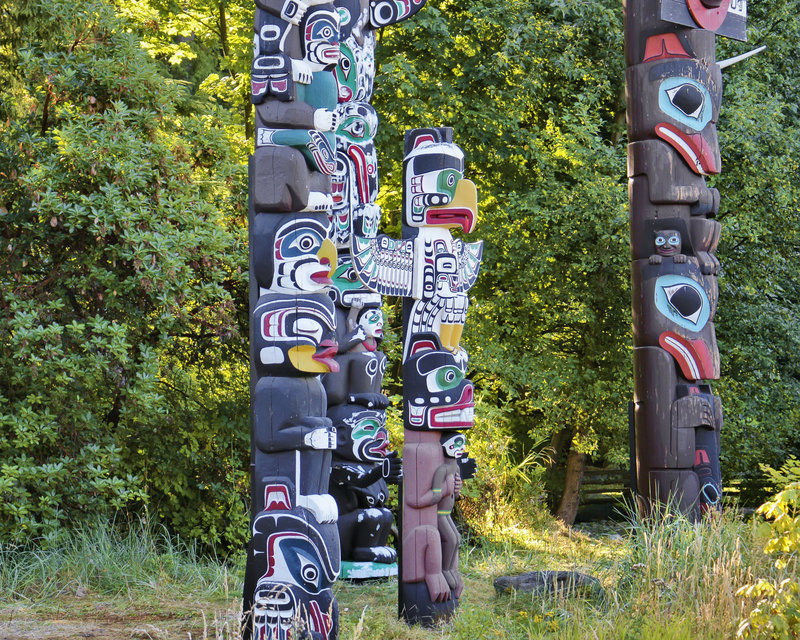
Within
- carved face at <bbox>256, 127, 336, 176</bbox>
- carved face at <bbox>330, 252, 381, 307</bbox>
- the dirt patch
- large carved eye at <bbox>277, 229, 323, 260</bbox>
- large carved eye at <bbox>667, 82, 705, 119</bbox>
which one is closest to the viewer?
large carved eye at <bbox>277, 229, 323, 260</bbox>

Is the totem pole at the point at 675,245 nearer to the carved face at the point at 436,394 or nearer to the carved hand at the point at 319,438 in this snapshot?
the carved face at the point at 436,394

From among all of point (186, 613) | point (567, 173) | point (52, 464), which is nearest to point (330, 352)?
point (186, 613)

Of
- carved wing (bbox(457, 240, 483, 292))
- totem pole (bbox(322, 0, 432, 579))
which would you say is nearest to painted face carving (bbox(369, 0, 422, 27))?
totem pole (bbox(322, 0, 432, 579))

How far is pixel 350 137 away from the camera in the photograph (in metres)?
8.48

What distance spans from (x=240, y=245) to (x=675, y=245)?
3883 mm

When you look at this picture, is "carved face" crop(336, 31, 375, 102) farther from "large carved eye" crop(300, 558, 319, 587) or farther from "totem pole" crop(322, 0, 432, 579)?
"large carved eye" crop(300, 558, 319, 587)

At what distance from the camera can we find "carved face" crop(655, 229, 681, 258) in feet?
25.9

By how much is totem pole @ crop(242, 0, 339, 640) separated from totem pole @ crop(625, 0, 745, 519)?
3.43 metres

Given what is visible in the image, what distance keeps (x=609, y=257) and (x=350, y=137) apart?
16.1 feet

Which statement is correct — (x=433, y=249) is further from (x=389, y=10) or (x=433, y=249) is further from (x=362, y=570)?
(x=389, y=10)

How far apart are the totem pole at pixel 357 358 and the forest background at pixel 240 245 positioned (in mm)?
1229

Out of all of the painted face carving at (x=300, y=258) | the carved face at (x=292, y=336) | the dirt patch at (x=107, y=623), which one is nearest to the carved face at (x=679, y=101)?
the painted face carving at (x=300, y=258)

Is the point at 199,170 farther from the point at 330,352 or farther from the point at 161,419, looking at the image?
the point at 330,352

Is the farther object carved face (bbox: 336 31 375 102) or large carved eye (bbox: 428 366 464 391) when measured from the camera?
carved face (bbox: 336 31 375 102)
